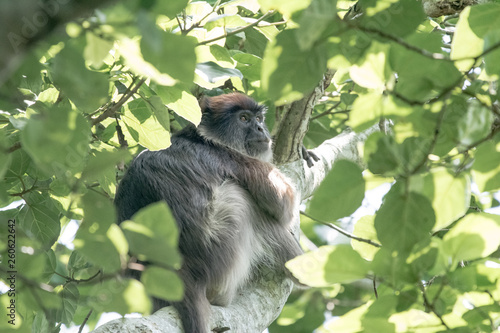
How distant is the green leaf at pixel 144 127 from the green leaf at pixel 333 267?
1.84m

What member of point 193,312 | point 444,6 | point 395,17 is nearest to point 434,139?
point 395,17

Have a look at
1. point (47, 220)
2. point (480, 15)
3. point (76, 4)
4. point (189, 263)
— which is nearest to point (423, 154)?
point (480, 15)

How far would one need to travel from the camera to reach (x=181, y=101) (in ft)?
8.82

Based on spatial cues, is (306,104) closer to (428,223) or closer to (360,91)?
(360,91)

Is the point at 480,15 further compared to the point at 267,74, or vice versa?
the point at 480,15

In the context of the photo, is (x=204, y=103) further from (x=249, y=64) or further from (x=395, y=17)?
(x=395, y=17)

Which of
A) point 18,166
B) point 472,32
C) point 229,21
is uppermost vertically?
point 472,32

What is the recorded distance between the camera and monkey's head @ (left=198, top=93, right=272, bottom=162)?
559cm

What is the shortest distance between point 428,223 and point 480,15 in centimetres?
62

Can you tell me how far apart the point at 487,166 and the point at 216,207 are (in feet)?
9.81

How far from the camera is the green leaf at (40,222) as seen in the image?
331cm

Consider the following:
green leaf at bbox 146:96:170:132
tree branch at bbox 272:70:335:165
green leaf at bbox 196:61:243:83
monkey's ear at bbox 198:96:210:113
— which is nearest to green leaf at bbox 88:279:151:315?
green leaf at bbox 196:61:243:83

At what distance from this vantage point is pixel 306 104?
187 inches

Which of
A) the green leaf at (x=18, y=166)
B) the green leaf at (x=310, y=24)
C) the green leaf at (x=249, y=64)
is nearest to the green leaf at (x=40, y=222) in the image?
the green leaf at (x=18, y=166)
